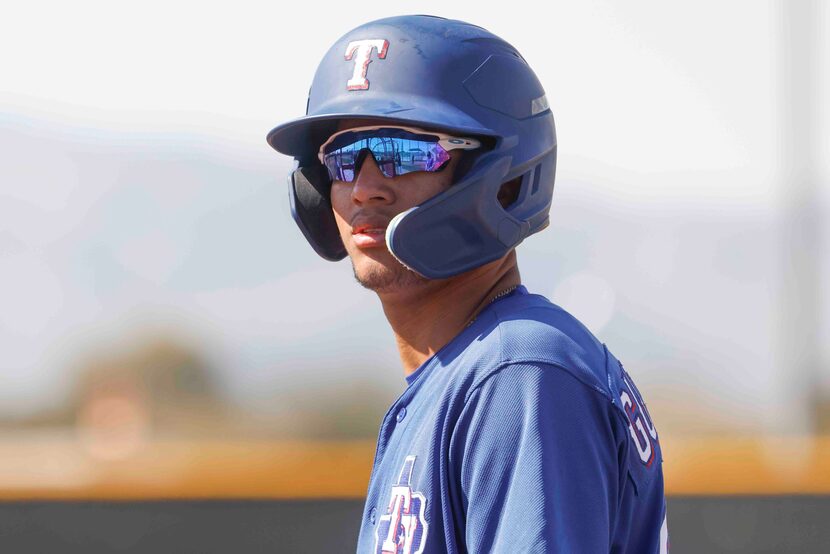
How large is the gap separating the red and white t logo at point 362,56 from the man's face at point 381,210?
0.14 meters

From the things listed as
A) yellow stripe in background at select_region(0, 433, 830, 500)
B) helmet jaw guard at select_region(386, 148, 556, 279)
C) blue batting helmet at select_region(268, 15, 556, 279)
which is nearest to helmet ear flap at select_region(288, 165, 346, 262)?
blue batting helmet at select_region(268, 15, 556, 279)

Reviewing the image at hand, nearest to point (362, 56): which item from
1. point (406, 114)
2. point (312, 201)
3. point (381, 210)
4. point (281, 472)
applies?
point (406, 114)

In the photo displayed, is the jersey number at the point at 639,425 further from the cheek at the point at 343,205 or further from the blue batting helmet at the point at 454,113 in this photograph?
the cheek at the point at 343,205

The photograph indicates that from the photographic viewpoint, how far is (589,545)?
63.4 inches

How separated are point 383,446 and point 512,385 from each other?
19.1 inches

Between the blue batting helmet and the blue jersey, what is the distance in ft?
0.61

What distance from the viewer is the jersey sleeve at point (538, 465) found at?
5.25 ft

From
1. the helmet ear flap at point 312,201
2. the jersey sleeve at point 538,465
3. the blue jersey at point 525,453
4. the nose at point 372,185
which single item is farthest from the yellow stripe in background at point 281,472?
the jersey sleeve at point 538,465

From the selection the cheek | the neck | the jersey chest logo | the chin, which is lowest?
the jersey chest logo

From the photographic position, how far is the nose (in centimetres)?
212

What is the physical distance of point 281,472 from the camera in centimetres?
547

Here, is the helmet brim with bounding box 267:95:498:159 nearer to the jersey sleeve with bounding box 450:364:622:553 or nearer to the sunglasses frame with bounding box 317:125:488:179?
the sunglasses frame with bounding box 317:125:488:179

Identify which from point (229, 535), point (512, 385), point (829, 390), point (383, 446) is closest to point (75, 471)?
point (229, 535)

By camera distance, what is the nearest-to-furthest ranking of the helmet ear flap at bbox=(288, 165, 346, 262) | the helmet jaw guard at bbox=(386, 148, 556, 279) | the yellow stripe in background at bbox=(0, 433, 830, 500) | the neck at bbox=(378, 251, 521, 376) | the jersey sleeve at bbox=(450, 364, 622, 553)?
the jersey sleeve at bbox=(450, 364, 622, 553) < the helmet jaw guard at bbox=(386, 148, 556, 279) < the neck at bbox=(378, 251, 521, 376) < the helmet ear flap at bbox=(288, 165, 346, 262) < the yellow stripe in background at bbox=(0, 433, 830, 500)
